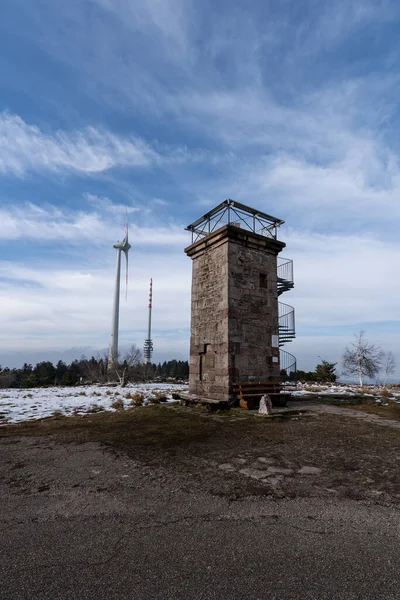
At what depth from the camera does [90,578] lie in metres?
2.44

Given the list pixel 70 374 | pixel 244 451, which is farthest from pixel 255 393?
pixel 70 374

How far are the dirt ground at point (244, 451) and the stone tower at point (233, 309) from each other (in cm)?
234

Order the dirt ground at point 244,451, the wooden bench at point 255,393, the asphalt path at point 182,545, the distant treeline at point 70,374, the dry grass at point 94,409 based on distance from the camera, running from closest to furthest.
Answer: the asphalt path at point 182,545 < the dirt ground at point 244,451 < the wooden bench at point 255,393 < the dry grass at point 94,409 < the distant treeline at point 70,374

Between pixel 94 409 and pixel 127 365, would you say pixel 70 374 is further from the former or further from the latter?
pixel 94 409

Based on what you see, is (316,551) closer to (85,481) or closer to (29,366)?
(85,481)

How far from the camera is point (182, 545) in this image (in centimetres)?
288

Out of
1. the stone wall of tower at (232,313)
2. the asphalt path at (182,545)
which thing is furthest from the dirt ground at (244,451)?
the stone wall of tower at (232,313)

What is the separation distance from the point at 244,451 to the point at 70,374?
42.1 metres

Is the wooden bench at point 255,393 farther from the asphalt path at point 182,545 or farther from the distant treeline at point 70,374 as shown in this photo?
the distant treeline at point 70,374

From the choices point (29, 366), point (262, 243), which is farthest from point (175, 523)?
point (29, 366)

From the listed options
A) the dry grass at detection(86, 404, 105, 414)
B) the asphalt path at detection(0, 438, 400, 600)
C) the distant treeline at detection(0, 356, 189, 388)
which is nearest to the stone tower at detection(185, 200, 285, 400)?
the dry grass at detection(86, 404, 105, 414)

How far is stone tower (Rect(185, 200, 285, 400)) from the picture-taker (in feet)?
38.0

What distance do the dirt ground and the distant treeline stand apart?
75.5ft

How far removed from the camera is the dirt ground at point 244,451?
4.26 m
